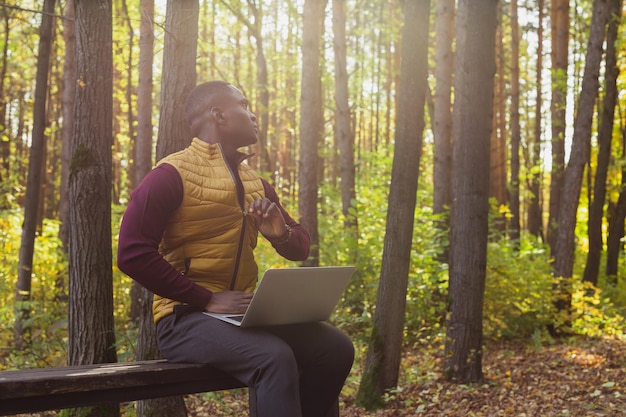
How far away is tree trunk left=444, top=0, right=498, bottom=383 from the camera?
736cm

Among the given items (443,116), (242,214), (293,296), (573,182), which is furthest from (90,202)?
(443,116)

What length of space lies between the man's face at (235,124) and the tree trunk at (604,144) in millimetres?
10201

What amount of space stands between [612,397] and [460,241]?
203 centimetres

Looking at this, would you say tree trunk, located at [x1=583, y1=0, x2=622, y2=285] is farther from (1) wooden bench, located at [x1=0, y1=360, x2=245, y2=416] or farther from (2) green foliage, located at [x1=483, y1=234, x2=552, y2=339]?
(1) wooden bench, located at [x1=0, y1=360, x2=245, y2=416]

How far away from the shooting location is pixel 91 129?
5746mm

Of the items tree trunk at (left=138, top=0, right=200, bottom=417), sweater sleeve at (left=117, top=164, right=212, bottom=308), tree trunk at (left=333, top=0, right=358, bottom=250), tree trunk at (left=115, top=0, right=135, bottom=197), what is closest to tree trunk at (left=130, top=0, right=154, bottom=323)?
tree trunk at (left=115, top=0, right=135, bottom=197)

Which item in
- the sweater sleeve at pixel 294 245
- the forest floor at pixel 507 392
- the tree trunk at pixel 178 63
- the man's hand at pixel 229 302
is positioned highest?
the tree trunk at pixel 178 63

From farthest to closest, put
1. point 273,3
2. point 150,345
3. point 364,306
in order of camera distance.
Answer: point 273,3 < point 364,306 < point 150,345

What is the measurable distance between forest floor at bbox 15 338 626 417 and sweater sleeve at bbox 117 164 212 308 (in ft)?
11.6

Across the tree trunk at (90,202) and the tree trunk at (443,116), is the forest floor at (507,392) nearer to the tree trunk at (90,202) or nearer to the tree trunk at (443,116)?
the tree trunk at (90,202)

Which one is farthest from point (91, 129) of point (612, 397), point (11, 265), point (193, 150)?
point (11, 265)

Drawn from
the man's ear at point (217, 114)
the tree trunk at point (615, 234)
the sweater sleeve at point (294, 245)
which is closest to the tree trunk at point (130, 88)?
the man's ear at point (217, 114)

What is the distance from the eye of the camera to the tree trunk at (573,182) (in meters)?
10.8

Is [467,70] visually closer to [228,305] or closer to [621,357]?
[621,357]
